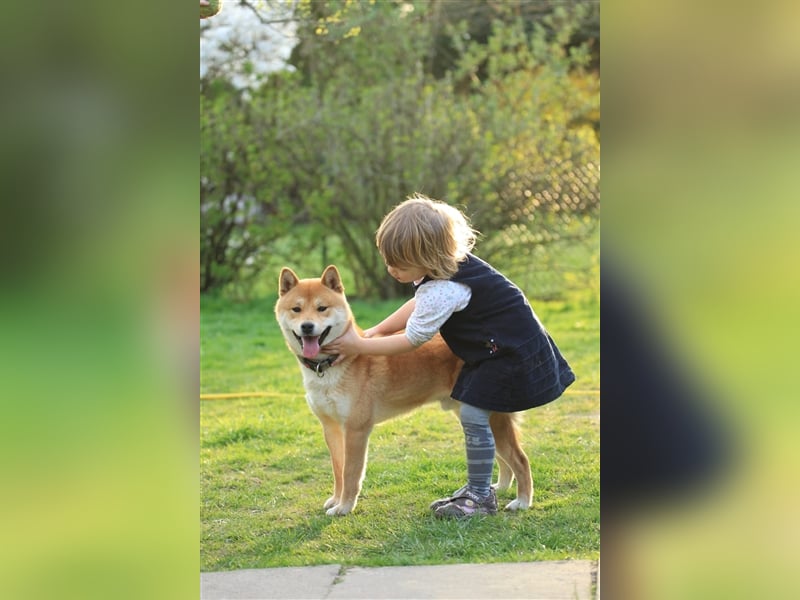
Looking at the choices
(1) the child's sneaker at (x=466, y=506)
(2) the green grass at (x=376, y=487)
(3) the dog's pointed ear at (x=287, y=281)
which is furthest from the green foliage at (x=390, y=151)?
(1) the child's sneaker at (x=466, y=506)

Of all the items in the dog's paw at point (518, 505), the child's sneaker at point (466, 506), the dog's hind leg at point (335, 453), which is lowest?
the dog's paw at point (518, 505)

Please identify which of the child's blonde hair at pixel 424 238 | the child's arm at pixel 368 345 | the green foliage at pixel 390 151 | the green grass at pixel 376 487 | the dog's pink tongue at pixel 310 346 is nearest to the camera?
the green grass at pixel 376 487

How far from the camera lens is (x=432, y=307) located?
3.75 metres

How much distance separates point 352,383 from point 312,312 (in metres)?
0.36

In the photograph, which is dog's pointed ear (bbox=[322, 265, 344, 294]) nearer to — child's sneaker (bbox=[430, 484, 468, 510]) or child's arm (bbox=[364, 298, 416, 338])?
child's arm (bbox=[364, 298, 416, 338])

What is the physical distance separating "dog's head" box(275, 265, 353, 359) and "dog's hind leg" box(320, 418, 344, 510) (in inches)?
14.7

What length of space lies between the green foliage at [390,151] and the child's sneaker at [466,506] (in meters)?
6.05

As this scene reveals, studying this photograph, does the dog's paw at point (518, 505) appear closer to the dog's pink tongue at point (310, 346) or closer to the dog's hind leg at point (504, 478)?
the dog's hind leg at point (504, 478)

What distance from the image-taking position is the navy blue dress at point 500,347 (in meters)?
3.84

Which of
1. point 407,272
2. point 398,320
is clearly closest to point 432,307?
point 407,272

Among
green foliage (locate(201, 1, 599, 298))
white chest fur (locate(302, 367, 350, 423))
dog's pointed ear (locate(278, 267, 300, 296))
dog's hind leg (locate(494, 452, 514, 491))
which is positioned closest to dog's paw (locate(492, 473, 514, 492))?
dog's hind leg (locate(494, 452, 514, 491))
